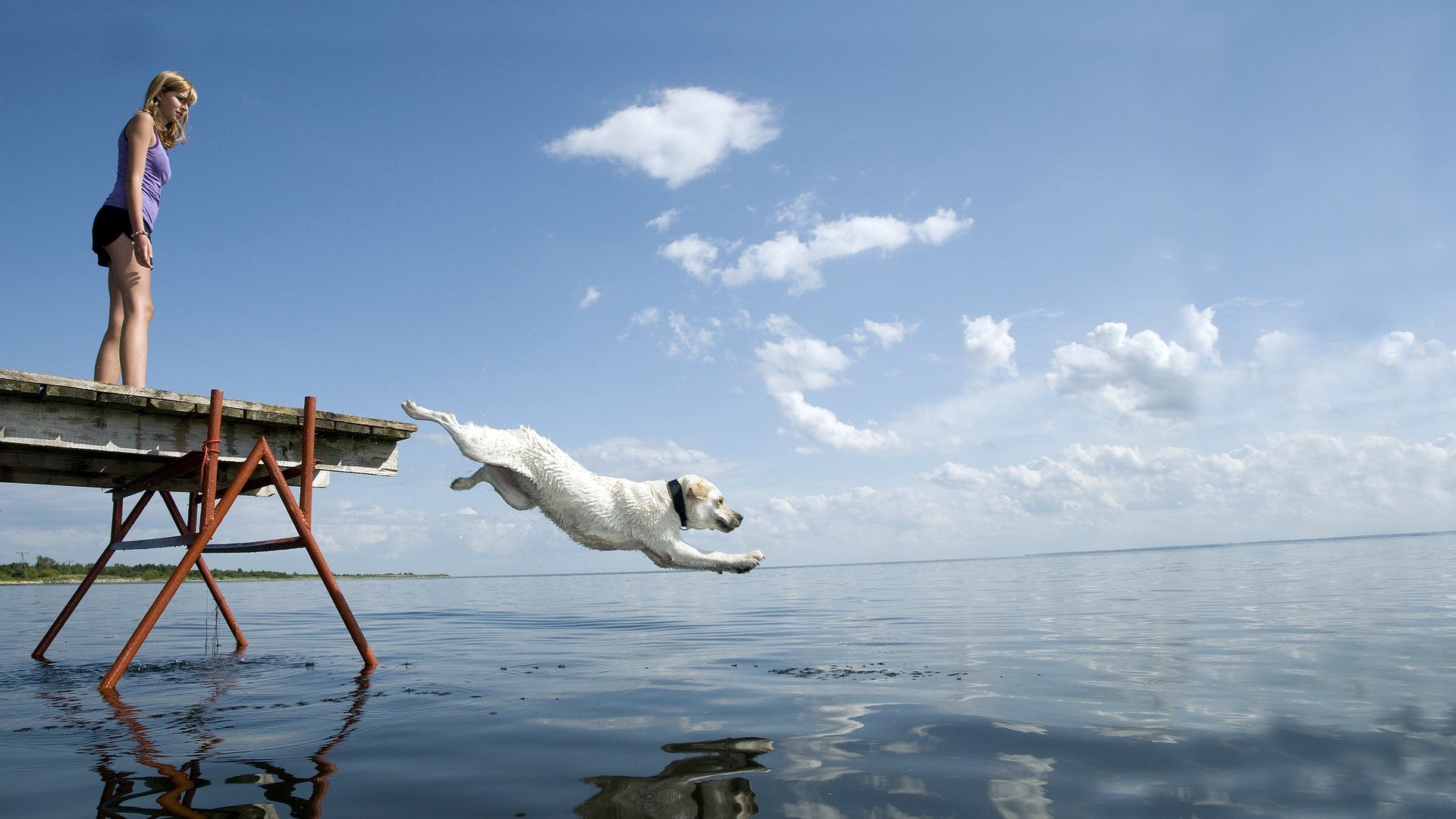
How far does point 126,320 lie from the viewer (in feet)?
24.7

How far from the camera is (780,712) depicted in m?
6.46

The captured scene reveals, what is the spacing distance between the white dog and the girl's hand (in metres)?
2.89

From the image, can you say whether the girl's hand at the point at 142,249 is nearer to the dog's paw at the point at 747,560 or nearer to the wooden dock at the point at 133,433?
the wooden dock at the point at 133,433

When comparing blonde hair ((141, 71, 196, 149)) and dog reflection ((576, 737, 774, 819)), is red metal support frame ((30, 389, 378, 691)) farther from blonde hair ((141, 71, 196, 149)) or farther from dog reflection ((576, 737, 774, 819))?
dog reflection ((576, 737, 774, 819))

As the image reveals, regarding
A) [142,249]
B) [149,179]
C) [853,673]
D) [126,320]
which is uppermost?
[149,179]

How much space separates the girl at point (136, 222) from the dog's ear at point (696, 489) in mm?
5186

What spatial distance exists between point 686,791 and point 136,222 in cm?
675

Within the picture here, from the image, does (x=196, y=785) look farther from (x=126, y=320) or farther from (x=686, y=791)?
(x=126, y=320)

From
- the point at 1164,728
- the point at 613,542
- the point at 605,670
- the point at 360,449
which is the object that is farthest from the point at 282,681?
the point at 1164,728

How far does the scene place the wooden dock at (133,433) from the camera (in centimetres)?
714

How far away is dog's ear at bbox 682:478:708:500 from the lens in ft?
22.9

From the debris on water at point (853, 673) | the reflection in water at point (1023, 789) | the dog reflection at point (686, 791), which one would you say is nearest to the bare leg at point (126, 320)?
the dog reflection at point (686, 791)

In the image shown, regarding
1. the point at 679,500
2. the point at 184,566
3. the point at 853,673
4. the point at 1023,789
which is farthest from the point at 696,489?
the point at 184,566

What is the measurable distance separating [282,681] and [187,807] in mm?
4915
